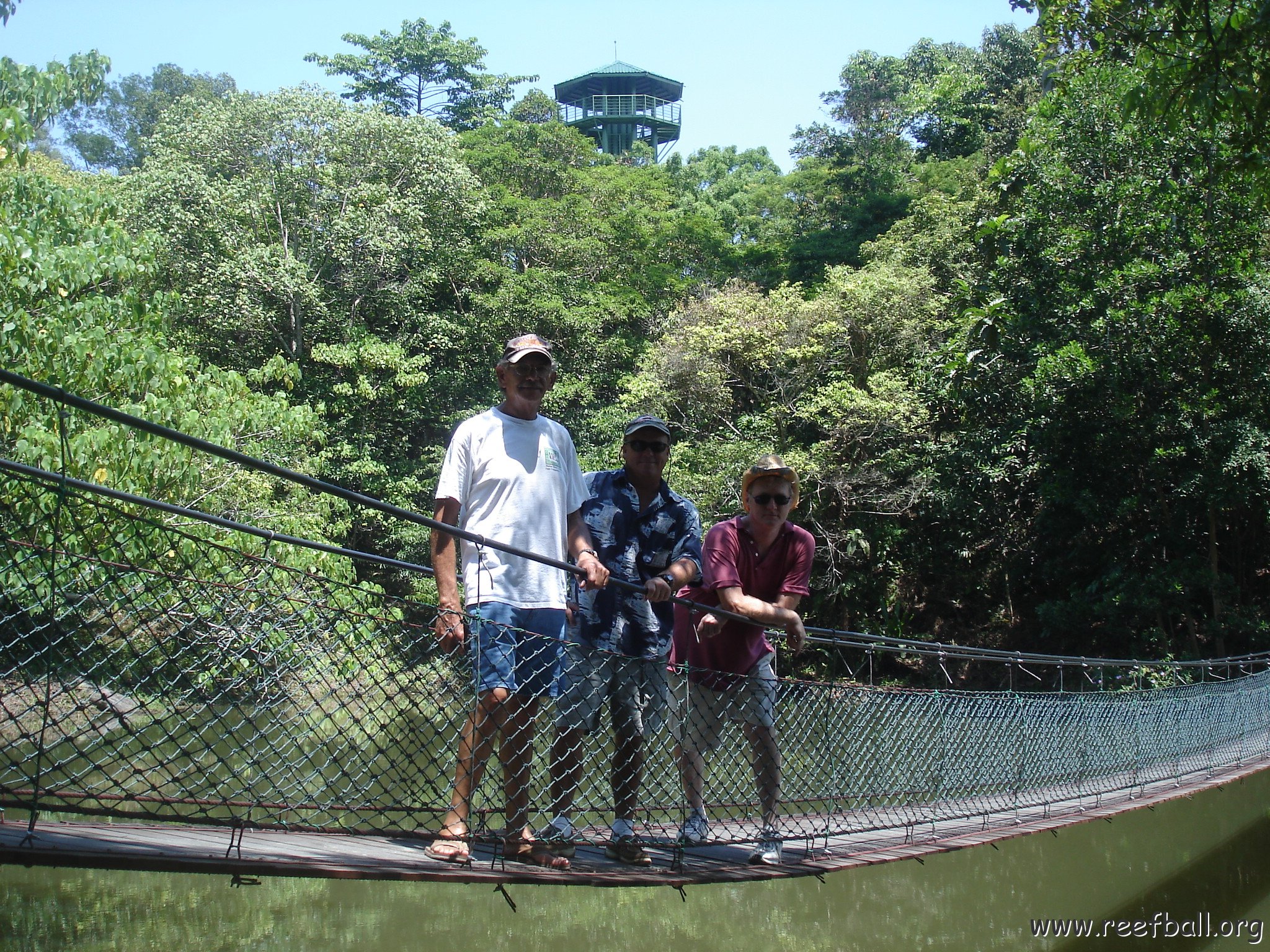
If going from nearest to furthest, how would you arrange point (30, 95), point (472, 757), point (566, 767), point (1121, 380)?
1. point (472, 757)
2. point (566, 767)
3. point (30, 95)
4. point (1121, 380)

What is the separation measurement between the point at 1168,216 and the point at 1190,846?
Answer: 4743 millimetres

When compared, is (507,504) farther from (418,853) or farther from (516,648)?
(418,853)

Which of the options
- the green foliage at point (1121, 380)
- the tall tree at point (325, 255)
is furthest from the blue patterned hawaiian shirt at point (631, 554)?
the tall tree at point (325, 255)

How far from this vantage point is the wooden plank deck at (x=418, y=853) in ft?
5.23

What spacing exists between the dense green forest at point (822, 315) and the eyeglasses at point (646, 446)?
2067mm

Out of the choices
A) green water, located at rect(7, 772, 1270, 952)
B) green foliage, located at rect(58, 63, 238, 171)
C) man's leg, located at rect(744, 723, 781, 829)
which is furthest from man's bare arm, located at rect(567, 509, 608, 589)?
green foliage, located at rect(58, 63, 238, 171)

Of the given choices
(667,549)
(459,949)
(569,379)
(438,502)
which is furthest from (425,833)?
(569,379)

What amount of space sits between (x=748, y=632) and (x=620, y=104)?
37078 mm

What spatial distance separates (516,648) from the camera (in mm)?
2062

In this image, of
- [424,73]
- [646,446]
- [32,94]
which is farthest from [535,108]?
[646,446]

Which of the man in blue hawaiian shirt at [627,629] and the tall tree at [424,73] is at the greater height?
the tall tree at [424,73]

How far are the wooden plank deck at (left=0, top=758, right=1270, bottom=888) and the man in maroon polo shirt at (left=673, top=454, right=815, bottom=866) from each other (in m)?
0.12

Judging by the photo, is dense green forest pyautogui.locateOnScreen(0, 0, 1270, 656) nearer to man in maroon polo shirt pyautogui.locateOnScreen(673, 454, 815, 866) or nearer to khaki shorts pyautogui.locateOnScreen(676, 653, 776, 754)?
man in maroon polo shirt pyautogui.locateOnScreen(673, 454, 815, 866)

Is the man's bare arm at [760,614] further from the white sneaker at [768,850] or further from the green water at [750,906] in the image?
the green water at [750,906]
